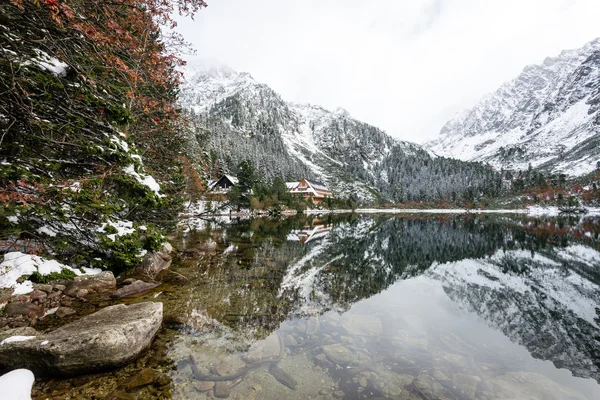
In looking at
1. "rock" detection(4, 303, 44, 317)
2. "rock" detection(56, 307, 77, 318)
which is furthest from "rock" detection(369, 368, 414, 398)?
"rock" detection(4, 303, 44, 317)

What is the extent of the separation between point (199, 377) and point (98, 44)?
6.42 meters

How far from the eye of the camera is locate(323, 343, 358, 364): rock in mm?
5242

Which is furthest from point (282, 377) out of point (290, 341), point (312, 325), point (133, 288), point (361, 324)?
point (133, 288)

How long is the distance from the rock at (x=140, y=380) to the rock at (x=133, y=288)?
4118 millimetres

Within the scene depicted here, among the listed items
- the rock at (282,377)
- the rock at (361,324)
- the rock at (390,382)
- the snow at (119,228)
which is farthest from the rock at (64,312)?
the rock at (390,382)

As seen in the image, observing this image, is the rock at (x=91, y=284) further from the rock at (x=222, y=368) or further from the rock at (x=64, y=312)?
the rock at (x=222, y=368)

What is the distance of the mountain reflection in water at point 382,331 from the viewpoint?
4.57m

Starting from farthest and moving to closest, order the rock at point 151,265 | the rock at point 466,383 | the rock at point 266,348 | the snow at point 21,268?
the rock at point 151,265, the snow at point 21,268, the rock at point 266,348, the rock at point 466,383

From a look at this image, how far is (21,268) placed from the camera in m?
6.91

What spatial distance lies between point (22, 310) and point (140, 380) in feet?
14.0

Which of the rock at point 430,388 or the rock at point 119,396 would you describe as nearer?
the rock at point 119,396

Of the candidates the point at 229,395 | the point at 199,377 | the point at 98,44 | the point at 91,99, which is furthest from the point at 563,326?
the point at 91,99

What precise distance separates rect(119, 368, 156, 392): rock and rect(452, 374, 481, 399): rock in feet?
16.9

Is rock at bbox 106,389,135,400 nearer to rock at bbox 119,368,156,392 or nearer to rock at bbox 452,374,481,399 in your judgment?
rock at bbox 119,368,156,392
